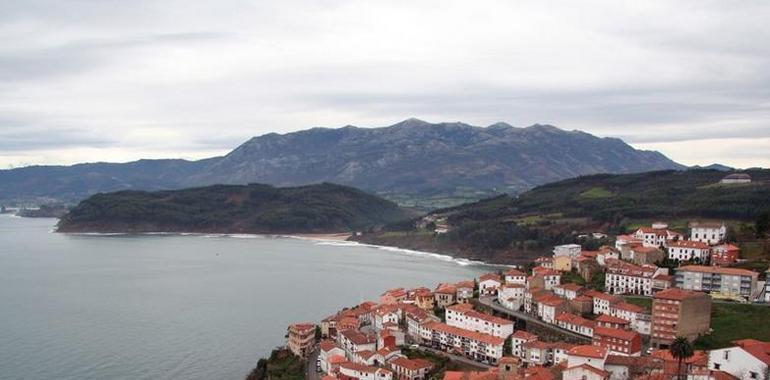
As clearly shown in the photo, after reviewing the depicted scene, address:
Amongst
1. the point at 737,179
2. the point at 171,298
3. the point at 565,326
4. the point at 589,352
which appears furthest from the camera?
the point at 737,179

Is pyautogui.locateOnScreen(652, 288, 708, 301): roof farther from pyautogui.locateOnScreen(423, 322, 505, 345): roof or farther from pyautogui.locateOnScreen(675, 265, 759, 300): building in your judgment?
pyautogui.locateOnScreen(423, 322, 505, 345): roof

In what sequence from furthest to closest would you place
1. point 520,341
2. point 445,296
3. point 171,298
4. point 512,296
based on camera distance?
point 171,298, point 445,296, point 512,296, point 520,341

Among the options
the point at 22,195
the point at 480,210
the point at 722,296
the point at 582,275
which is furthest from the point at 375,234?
the point at 22,195

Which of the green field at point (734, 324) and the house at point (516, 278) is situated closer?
the green field at point (734, 324)

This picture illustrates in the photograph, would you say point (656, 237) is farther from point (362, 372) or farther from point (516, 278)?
point (362, 372)

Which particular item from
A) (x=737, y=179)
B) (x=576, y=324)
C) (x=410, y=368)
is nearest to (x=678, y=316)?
(x=576, y=324)

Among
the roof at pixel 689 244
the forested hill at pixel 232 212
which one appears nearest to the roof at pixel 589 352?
the roof at pixel 689 244

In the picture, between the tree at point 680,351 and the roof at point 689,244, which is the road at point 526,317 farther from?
the roof at point 689,244
